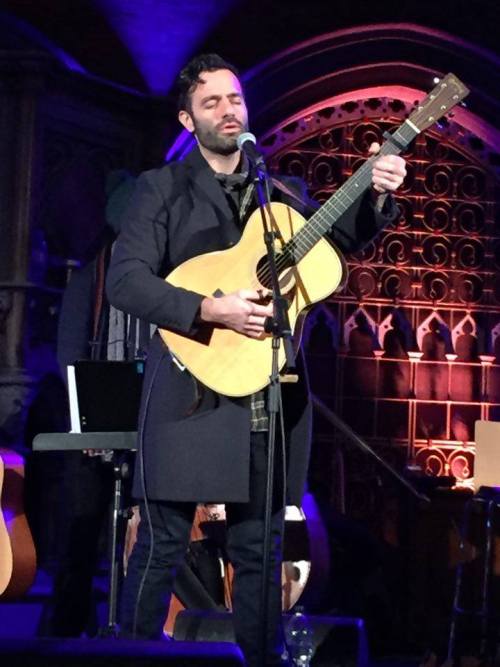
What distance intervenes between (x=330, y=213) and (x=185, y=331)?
1.75 ft

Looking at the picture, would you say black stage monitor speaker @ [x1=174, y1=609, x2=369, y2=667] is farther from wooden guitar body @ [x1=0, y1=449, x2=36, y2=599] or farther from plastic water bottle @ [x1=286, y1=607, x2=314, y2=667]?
wooden guitar body @ [x1=0, y1=449, x2=36, y2=599]

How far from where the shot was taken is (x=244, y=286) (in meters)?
3.46

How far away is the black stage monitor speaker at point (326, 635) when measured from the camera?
13.8 feet

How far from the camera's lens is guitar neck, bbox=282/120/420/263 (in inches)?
135

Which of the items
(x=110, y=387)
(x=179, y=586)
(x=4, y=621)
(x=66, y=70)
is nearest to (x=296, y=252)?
(x=110, y=387)

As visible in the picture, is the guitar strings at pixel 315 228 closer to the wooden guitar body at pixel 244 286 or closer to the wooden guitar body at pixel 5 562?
the wooden guitar body at pixel 244 286

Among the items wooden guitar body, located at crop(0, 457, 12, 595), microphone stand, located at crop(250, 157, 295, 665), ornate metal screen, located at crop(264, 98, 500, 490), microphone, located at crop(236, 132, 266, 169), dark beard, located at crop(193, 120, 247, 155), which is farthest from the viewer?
ornate metal screen, located at crop(264, 98, 500, 490)

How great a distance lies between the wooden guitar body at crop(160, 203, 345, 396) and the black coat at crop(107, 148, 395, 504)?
0.18 feet

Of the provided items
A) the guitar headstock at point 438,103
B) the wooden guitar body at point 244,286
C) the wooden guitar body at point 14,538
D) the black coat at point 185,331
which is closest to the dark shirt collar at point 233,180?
the black coat at point 185,331

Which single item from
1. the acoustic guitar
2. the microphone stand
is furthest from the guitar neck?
the microphone stand

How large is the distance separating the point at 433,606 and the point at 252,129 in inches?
115

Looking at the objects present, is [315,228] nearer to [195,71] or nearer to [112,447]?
[195,71]

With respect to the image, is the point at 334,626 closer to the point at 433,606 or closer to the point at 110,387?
the point at 110,387

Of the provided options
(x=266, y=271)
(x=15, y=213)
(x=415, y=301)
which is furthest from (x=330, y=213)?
(x=415, y=301)
